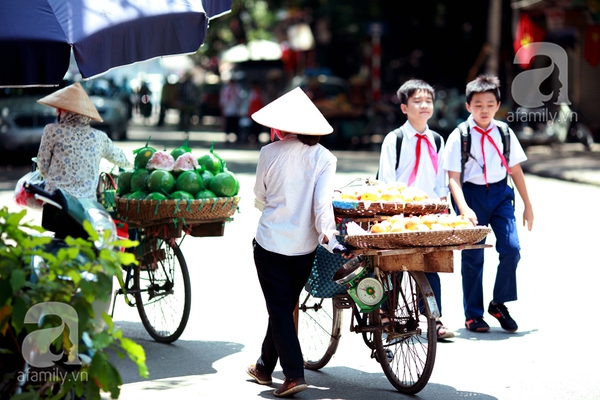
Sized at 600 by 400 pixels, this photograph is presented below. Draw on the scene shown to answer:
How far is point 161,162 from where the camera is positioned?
6.48 metres

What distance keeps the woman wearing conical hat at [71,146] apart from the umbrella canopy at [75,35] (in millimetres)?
192

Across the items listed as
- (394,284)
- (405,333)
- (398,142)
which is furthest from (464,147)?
(405,333)

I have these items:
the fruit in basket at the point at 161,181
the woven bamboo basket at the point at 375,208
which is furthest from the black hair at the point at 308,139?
the fruit in basket at the point at 161,181

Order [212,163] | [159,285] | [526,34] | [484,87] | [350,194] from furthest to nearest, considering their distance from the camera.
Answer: [526,34] → [484,87] → [159,285] → [212,163] → [350,194]

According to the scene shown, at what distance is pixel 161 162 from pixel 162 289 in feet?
3.17

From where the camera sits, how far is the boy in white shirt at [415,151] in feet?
22.1

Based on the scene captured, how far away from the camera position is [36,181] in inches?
266

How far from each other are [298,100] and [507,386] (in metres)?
2.15

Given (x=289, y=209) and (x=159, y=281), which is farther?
(x=159, y=281)

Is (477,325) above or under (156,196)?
under

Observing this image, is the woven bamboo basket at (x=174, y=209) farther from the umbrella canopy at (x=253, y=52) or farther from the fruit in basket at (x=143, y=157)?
the umbrella canopy at (x=253, y=52)

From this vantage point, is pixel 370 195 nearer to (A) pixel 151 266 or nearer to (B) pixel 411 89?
(B) pixel 411 89

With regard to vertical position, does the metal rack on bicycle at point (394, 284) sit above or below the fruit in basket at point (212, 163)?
below

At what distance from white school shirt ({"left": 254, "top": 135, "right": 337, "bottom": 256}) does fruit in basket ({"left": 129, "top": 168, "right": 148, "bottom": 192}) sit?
134 centimetres
